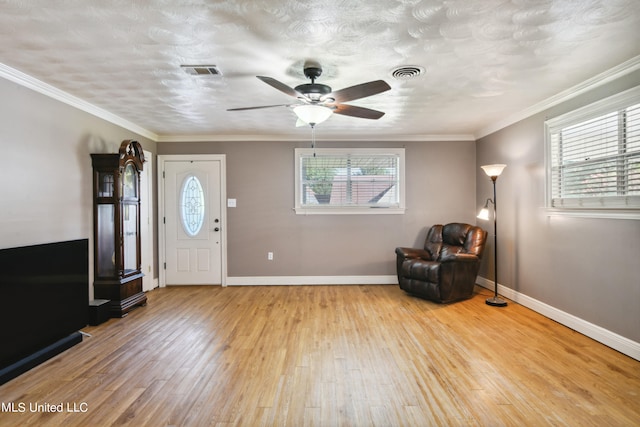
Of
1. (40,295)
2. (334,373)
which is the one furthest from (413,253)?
(40,295)

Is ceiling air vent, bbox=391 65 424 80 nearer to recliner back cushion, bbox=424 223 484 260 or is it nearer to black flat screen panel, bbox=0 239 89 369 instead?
recliner back cushion, bbox=424 223 484 260

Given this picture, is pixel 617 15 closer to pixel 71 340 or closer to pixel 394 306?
pixel 394 306

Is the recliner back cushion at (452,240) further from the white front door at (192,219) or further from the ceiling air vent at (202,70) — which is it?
the ceiling air vent at (202,70)

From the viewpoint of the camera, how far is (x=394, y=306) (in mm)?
4191

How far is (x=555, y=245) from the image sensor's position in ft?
11.9

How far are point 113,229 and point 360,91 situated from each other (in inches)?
128

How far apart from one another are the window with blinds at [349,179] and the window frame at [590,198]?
6.85 feet

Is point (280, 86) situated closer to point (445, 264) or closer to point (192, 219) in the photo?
point (445, 264)

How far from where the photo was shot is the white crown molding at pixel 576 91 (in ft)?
8.91

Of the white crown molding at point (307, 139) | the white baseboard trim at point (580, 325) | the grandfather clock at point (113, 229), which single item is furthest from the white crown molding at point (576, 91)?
the grandfather clock at point (113, 229)

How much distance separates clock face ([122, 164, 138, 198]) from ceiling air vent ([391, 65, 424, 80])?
10.5 feet

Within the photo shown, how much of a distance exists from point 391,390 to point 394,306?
1976mm

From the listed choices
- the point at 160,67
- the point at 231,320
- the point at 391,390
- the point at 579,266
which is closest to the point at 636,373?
the point at 579,266

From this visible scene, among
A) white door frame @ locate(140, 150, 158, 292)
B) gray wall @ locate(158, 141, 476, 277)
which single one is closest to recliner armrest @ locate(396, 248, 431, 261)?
gray wall @ locate(158, 141, 476, 277)
